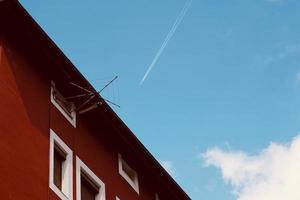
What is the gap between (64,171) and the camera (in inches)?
Answer: 781

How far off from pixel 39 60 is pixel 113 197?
15.1 ft

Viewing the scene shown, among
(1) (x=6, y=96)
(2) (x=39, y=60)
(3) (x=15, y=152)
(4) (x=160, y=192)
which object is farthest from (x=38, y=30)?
(4) (x=160, y=192)

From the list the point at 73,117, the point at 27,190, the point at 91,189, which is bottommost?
the point at 27,190

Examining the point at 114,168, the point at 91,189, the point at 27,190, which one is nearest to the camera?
the point at 27,190

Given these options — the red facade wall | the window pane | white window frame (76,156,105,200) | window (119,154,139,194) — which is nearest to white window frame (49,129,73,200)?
the red facade wall

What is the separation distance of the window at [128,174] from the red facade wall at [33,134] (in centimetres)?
48

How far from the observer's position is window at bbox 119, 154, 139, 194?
2329 centimetres

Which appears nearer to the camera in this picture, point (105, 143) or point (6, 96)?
point (6, 96)

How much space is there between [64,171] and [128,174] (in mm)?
4338

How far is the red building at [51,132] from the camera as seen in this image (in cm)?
1762

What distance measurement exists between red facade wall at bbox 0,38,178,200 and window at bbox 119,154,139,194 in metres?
0.48

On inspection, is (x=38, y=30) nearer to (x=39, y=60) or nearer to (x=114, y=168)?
(x=39, y=60)

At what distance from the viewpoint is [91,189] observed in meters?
21.1

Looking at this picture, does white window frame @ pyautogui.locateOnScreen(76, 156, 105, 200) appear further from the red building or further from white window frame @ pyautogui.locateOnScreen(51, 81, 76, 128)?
white window frame @ pyautogui.locateOnScreen(51, 81, 76, 128)
